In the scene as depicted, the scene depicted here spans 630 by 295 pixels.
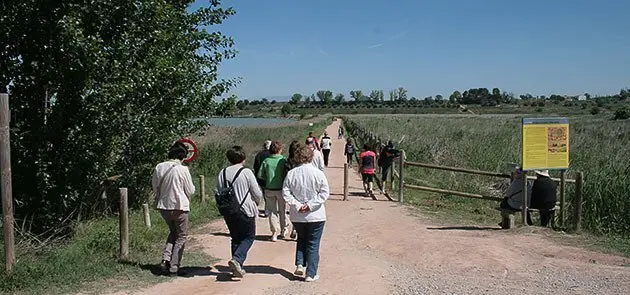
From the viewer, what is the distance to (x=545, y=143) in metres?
10.8

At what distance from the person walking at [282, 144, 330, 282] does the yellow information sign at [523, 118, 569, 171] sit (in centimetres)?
538

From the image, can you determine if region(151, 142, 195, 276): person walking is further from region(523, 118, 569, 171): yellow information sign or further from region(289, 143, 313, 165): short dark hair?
region(523, 118, 569, 171): yellow information sign

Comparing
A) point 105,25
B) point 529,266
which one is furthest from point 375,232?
point 105,25

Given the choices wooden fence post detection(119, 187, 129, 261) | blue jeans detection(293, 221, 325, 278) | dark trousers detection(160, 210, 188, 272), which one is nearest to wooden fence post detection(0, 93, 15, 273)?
wooden fence post detection(119, 187, 129, 261)

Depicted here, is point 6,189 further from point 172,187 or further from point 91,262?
point 172,187

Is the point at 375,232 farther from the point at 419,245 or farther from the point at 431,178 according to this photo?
the point at 431,178

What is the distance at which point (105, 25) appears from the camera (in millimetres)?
9305

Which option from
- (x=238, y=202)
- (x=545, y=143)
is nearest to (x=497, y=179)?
(x=545, y=143)

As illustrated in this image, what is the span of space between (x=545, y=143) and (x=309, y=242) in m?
6.09

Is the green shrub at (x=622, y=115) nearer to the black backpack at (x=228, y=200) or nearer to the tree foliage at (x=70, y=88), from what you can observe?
the tree foliage at (x=70, y=88)

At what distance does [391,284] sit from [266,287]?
157cm

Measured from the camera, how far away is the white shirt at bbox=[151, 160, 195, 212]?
23.3ft

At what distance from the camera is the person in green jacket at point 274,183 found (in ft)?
28.9

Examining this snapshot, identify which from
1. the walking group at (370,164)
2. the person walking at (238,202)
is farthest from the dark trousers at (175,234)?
the walking group at (370,164)
